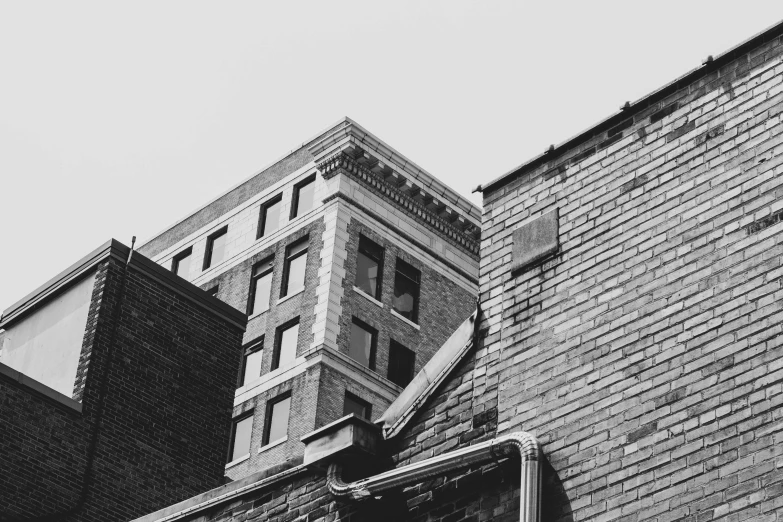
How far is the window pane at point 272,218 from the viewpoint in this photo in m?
A: 56.5

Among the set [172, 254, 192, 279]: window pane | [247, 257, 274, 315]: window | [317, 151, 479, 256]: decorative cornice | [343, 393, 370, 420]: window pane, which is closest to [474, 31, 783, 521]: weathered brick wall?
[343, 393, 370, 420]: window pane

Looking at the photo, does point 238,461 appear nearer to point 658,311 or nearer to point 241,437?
point 241,437

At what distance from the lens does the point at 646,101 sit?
16.2 m

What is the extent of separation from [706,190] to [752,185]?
0.54 m

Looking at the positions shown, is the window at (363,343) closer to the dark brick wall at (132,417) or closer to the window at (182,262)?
the window at (182,262)

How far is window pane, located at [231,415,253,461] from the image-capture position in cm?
5078

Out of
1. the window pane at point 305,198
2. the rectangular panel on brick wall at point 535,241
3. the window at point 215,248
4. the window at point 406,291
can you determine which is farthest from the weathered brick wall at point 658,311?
the window at point 215,248

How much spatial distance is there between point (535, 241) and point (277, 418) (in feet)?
115

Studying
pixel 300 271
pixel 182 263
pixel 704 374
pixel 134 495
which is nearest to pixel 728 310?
pixel 704 374

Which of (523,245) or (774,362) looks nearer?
(774,362)

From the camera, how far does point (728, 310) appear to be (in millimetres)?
13969

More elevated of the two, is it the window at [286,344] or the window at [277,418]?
the window at [286,344]

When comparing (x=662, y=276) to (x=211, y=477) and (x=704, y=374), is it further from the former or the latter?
(x=211, y=477)

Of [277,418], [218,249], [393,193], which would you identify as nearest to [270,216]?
[218,249]
